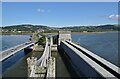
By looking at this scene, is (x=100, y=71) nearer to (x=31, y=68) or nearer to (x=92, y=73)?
(x=92, y=73)

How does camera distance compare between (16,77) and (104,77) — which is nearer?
(104,77)

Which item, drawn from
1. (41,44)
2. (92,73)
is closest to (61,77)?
(92,73)

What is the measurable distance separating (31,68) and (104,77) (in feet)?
28.2

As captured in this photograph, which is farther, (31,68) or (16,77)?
(16,77)

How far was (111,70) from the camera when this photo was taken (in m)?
28.7

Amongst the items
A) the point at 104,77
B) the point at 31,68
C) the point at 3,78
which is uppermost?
the point at 31,68

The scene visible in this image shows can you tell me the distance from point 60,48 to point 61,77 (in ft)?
151

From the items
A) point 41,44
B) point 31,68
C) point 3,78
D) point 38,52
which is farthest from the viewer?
point 41,44

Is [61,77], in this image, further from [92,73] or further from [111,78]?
[111,78]

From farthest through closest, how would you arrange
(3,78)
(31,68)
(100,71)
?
1. (3,78)
2. (100,71)
3. (31,68)

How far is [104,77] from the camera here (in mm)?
24094

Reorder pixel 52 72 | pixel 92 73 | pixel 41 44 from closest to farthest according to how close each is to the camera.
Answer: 1. pixel 52 72
2. pixel 92 73
3. pixel 41 44

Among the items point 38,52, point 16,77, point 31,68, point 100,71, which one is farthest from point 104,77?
point 38,52

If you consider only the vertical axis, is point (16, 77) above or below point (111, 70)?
below
